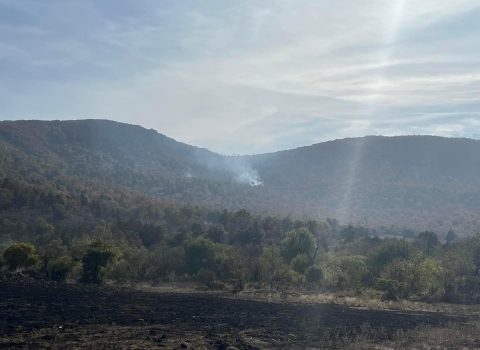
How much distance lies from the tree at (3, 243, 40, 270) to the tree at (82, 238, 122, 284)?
4.78 meters

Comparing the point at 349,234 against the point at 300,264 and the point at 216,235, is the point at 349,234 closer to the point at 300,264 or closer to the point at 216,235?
the point at 216,235

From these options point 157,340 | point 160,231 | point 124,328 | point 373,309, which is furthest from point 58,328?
point 160,231

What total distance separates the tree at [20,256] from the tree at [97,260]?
478 centimetres

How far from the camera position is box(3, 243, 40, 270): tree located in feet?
149

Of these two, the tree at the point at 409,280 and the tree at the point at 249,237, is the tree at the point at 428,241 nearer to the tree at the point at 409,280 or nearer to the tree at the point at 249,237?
the tree at the point at 249,237

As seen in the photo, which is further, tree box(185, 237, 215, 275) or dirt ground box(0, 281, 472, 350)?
tree box(185, 237, 215, 275)

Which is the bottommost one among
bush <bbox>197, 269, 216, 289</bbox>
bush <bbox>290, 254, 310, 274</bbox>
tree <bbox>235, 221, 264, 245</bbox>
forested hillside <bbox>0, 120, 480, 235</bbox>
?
bush <bbox>197, 269, 216, 289</bbox>

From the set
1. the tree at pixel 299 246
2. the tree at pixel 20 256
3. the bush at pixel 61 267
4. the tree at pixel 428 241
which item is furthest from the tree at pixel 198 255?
the tree at pixel 428 241

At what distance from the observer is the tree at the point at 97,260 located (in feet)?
150

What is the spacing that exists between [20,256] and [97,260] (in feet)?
23.3

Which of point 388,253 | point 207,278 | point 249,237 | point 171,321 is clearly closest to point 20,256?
point 207,278

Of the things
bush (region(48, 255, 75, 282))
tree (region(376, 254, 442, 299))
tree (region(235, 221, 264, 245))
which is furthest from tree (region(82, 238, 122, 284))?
tree (region(235, 221, 264, 245))

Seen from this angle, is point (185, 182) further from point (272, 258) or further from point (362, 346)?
point (362, 346)

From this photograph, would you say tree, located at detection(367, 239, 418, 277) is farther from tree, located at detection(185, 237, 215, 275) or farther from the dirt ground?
the dirt ground
